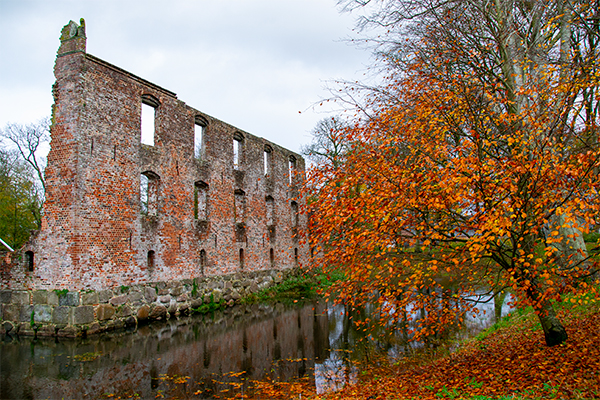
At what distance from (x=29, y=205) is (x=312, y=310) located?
16548 mm

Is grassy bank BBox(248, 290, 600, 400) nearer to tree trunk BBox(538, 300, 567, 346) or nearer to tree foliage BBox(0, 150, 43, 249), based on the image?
tree trunk BBox(538, 300, 567, 346)

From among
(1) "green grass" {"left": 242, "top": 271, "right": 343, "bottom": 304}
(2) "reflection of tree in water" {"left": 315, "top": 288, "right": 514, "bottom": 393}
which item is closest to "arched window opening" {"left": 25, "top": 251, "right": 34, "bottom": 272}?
(1) "green grass" {"left": 242, "top": 271, "right": 343, "bottom": 304}

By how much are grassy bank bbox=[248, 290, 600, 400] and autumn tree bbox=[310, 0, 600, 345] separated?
64cm

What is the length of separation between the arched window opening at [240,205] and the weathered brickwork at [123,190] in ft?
1.36

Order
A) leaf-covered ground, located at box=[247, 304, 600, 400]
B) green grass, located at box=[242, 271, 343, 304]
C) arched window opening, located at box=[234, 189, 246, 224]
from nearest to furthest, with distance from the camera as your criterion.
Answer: leaf-covered ground, located at box=[247, 304, 600, 400] → green grass, located at box=[242, 271, 343, 304] → arched window opening, located at box=[234, 189, 246, 224]

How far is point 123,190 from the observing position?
1165 cm

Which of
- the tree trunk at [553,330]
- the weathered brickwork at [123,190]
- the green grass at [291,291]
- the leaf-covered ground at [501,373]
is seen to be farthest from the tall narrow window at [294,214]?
the tree trunk at [553,330]

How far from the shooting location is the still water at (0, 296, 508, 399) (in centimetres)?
643

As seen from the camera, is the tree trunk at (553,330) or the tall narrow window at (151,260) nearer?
the tree trunk at (553,330)

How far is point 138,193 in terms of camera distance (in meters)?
12.0

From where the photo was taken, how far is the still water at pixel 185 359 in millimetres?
6434

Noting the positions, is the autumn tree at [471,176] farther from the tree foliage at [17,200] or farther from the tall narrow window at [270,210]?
the tree foliage at [17,200]

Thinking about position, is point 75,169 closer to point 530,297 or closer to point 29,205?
point 530,297

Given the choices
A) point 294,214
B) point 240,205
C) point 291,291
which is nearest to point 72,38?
point 240,205
